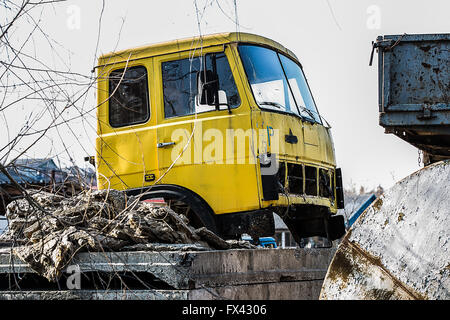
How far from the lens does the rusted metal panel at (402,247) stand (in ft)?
7.72

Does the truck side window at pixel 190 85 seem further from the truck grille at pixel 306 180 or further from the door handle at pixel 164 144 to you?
the truck grille at pixel 306 180

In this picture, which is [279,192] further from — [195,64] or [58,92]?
[58,92]

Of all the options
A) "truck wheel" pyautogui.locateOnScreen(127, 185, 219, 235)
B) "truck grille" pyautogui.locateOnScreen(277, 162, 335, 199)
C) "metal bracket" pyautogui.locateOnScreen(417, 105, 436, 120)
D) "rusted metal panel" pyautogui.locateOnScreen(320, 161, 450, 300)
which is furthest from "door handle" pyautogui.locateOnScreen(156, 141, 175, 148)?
"rusted metal panel" pyautogui.locateOnScreen(320, 161, 450, 300)

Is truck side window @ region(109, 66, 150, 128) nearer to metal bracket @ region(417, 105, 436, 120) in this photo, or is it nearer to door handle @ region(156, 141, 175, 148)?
door handle @ region(156, 141, 175, 148)

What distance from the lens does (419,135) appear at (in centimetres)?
336

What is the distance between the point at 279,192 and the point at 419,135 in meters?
2.51

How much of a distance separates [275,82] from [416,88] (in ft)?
10.2

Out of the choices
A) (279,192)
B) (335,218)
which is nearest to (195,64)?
(279,192)

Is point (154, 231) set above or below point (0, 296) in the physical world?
above

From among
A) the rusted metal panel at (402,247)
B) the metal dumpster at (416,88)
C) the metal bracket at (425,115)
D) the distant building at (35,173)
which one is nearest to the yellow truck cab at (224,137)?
the distant building at (35,173)

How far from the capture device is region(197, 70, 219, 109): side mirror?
5809mm

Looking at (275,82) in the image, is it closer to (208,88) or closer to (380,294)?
(208,88)

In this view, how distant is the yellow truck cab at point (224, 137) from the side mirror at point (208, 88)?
1 cm

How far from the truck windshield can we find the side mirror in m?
0.40
